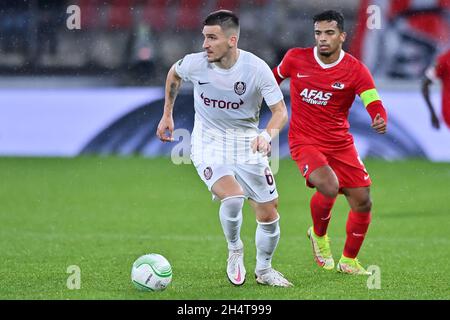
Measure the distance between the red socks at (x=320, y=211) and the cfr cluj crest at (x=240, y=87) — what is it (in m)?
1.37

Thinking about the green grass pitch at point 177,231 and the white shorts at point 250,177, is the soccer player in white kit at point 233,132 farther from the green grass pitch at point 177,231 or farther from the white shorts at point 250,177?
the green grass pitch at point 177,231

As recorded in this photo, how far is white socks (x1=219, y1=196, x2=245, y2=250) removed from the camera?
723 centimetres

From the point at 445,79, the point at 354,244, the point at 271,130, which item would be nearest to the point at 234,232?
the point at 271,130

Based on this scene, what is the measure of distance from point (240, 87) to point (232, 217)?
3.03 ft

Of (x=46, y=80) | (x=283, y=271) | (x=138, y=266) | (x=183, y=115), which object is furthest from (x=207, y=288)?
(x=46, y=80)

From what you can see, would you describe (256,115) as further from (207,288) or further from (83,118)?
(83,118)

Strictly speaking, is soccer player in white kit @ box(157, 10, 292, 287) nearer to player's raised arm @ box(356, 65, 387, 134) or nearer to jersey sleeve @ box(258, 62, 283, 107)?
jersey sleeve @ box(258, 62, 283, 107)

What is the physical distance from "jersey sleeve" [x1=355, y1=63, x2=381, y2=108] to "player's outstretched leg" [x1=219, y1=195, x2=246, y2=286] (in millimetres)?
1426

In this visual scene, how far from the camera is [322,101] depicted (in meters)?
8.24

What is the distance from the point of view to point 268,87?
7.26 meters

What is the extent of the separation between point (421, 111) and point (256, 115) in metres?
9.11

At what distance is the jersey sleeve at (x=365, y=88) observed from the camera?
7.97 meters

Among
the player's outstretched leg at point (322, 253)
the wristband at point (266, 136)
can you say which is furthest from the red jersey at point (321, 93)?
the wristband at point (266, 136)

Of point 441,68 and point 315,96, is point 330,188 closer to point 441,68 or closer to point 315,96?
point 315,96
